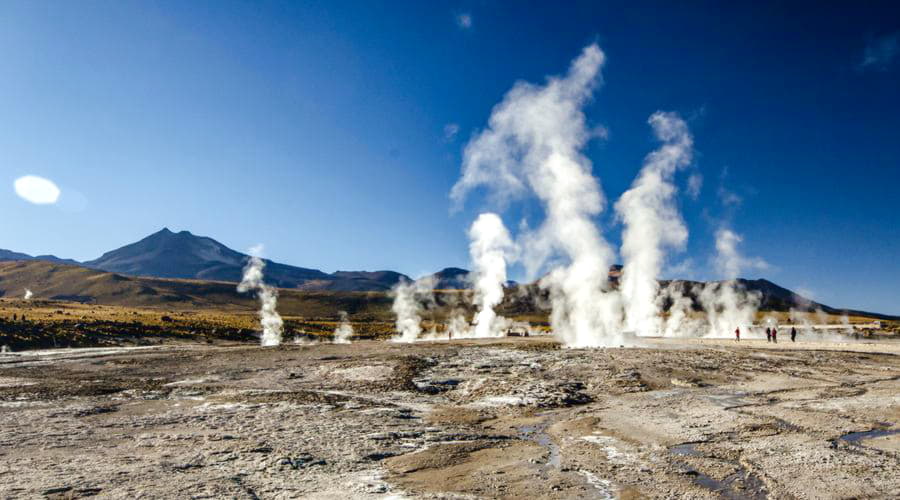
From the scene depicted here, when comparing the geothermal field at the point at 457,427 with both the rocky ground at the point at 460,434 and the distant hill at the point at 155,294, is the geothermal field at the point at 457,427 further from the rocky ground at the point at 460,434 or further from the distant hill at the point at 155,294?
the distant hill at the point at 155,294

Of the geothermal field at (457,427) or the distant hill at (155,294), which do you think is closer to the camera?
the geothermal field at (457,427)

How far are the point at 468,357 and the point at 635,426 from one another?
811 inches

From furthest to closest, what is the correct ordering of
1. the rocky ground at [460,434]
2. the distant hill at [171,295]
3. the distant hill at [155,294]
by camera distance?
the distant hill at [171,295], the distant hill at [155,294], the rocky ground at [460,434]

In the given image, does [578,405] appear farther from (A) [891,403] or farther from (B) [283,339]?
(B) [283,339]

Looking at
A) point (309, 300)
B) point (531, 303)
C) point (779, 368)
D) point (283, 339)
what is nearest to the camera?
point (779, 368)

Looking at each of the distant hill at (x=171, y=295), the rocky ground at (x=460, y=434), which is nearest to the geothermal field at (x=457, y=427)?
the rocky ground at (x=460, y=434)

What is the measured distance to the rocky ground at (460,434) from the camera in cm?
880

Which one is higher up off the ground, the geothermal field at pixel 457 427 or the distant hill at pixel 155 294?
the distant hill at pixel 155 294

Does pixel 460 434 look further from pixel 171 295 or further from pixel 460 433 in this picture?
pixel 171 295

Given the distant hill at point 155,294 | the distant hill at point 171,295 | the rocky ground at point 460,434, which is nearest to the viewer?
the rocky ground at point 460,434

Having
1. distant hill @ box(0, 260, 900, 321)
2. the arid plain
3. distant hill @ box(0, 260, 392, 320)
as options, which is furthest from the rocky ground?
distant hill @ box(0, 260, 392, 320)

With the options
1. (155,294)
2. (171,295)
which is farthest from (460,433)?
(171,295)

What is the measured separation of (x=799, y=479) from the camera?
8938 millimetres

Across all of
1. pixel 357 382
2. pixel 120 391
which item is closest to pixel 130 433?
pixel 120 391
